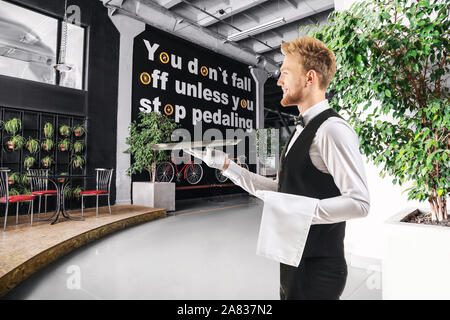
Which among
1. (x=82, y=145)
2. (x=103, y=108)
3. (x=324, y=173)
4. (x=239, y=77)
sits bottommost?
(x=324, y=173)

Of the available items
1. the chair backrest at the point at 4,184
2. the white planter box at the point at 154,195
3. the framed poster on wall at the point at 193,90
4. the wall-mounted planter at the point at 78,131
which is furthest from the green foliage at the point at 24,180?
the framed poster on wall at the point at 193,90

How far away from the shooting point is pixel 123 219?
14.9 feet

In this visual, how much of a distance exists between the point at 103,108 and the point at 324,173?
667 centimetres

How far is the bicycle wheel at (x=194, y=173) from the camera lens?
8.20 meters

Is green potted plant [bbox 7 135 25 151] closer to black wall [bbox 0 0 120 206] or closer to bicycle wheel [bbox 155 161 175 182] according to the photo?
black wall [bbox 0 0 120 206]

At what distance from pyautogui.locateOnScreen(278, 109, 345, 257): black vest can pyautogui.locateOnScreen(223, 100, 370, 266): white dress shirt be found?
2 centimetres

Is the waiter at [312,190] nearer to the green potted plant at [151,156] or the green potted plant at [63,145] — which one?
the green potted plant at [151,156]

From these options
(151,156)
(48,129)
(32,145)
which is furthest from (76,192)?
(151,156)

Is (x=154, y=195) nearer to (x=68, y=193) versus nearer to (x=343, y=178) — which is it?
(x=68, y=193)

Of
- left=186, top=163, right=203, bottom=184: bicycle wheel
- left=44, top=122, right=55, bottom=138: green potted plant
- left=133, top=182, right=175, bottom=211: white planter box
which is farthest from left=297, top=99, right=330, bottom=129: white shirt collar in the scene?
left=186, top=163, right=203, bottom=184: bicycle wheel

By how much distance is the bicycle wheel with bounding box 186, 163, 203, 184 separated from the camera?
8195mm
